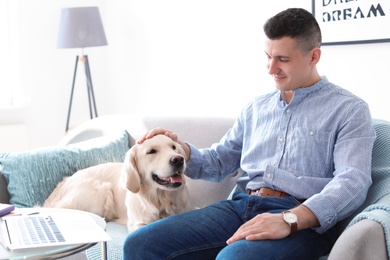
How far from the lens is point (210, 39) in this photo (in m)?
4.05

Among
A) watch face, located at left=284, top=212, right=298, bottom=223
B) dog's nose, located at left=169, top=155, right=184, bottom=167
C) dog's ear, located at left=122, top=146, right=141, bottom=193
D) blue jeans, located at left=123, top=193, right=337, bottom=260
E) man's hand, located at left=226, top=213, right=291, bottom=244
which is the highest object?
dog's nose, located at left=169, top=155, right=184, bottom=167

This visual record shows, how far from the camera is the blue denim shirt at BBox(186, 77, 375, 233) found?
77.8 inches

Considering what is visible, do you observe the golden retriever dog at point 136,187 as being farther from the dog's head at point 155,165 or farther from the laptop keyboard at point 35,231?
the laptop keyboard at point 35,231

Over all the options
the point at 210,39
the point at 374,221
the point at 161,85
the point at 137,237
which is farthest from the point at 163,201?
the point at 161,85

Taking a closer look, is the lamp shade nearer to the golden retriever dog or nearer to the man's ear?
the golden retriever dog

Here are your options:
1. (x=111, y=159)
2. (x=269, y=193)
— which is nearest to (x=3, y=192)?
(x=111, y=159)

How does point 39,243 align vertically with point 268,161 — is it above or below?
below

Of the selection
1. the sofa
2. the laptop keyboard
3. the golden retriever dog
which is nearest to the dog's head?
the golden retriever dog

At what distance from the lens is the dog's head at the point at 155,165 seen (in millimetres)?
2391

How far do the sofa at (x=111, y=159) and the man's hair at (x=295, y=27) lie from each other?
16.8 inches

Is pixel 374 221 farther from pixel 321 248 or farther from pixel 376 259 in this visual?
pixel 321 248

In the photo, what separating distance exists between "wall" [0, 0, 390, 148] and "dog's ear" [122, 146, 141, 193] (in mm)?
1214

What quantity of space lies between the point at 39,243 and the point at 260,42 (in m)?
2.15

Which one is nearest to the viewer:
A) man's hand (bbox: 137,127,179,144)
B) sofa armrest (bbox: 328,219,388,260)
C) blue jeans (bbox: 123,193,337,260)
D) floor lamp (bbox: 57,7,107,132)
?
sofa armrest (bbox: 328,219,388,260)
